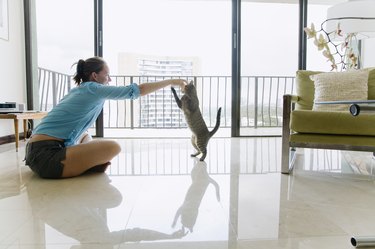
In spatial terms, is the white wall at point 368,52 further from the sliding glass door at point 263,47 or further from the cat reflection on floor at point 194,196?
the cat reflection on floor at point 194,196

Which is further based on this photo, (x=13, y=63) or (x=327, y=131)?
(x=13, y=63)

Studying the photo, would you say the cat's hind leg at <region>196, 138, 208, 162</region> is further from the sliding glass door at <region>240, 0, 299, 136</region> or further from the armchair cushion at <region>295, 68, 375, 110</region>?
the sliding glass door at <region>240, 0, 299, 136</region>

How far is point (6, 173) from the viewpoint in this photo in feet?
7.01

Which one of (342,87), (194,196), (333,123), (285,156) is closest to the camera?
(194,196)

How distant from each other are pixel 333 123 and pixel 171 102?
14.2 feet

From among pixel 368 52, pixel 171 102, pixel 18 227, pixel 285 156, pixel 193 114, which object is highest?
pixel 368 52

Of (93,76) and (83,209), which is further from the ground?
(93,76)

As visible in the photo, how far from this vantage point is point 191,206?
1456 mm

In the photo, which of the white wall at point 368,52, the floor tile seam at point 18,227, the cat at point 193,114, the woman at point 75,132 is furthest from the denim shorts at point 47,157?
the white wall at point 368,52

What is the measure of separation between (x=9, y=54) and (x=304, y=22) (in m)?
4.02

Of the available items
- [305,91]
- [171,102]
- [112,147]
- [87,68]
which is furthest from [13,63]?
[305,91]

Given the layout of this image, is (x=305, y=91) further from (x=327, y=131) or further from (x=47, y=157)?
(x=47, y=157)

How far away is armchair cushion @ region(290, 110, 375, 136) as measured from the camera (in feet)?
6.48

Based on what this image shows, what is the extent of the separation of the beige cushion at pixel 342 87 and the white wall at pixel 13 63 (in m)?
3.46
